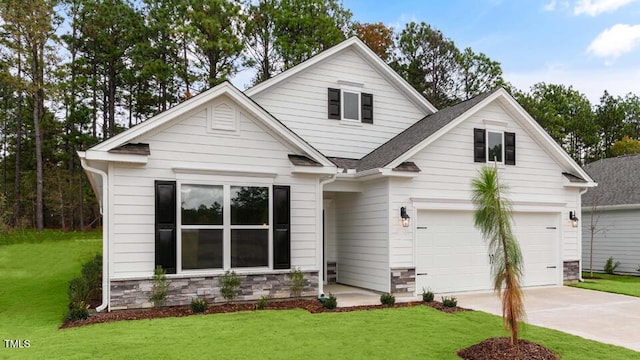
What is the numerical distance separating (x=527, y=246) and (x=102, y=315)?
1049cm

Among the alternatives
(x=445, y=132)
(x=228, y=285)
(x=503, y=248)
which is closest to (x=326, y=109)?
(x=445, y=132)

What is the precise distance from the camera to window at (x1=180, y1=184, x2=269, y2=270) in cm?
928

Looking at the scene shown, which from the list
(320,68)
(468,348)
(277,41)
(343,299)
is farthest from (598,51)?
(468,348)

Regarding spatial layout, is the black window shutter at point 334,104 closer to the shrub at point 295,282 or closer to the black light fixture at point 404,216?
the black light fixture at point 404,216

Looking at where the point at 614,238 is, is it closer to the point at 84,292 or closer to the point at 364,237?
the point at 364,237

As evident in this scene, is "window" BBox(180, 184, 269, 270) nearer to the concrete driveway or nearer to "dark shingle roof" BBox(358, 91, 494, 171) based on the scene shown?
"dark shingle roof" BBox(358, 91, 494, 171)

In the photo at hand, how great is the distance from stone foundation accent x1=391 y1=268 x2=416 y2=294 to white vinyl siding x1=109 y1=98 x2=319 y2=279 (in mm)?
1907

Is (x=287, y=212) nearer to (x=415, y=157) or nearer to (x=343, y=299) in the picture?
(x=343, y=299)

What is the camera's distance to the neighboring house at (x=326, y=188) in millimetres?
8984

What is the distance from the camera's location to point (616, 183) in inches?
721

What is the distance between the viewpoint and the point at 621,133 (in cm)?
3950

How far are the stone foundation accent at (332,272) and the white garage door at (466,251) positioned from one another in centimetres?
267

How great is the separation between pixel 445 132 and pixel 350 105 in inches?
121

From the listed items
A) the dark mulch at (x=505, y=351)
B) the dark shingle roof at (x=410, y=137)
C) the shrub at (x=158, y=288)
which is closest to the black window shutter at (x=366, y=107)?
the dark shingle roof at (x=410, y=137)
